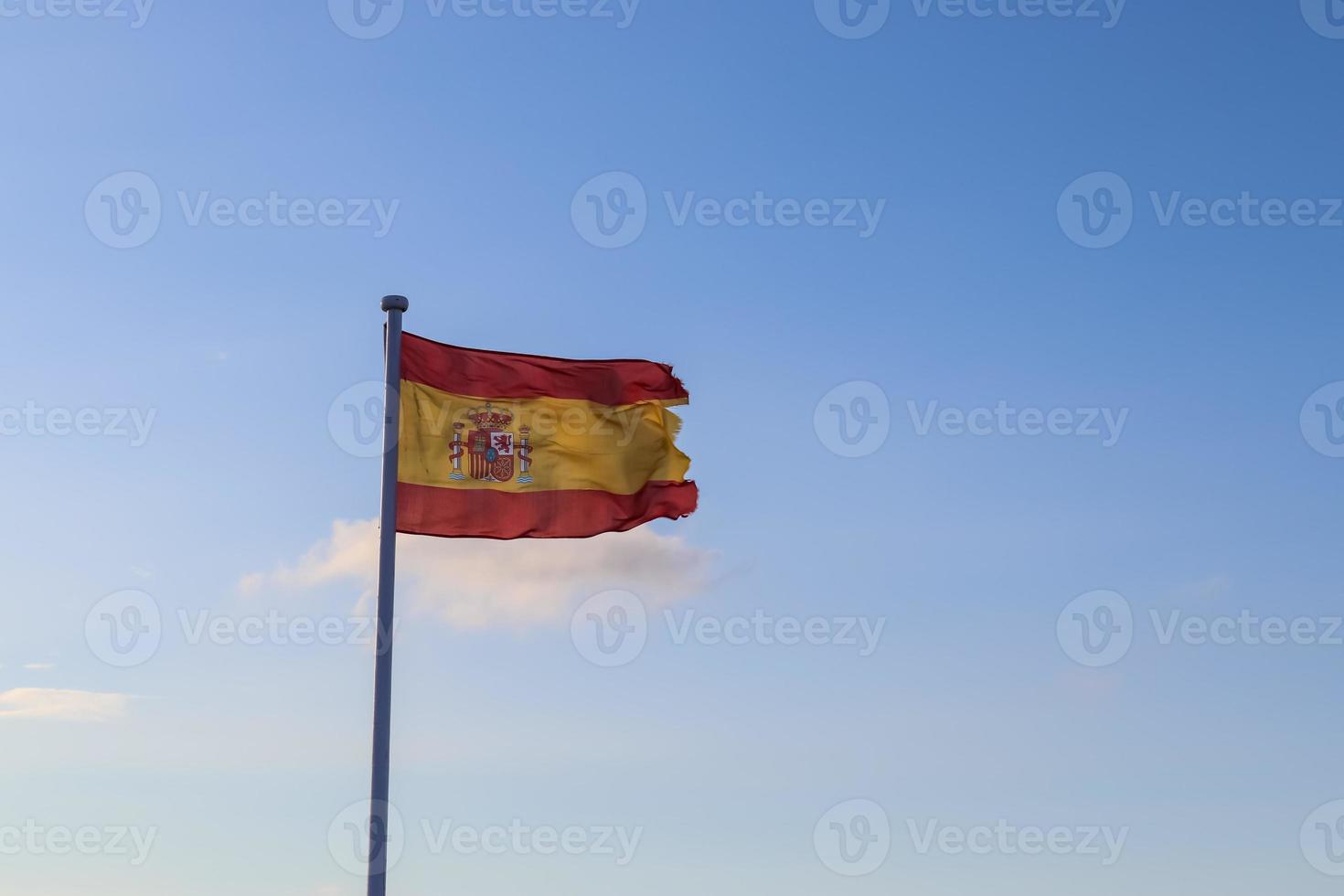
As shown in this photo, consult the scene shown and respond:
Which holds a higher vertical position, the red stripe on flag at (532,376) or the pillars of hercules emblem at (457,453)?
the red stripe on flag at (532,376)

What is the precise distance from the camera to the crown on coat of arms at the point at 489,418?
25.7 metres

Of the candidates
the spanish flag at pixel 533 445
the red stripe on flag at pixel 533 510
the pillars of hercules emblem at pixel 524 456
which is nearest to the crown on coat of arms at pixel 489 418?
the spanish flag at pixel 533 445

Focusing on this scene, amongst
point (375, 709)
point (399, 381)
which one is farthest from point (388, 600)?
point (399, 381)

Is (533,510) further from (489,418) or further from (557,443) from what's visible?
(489,418)

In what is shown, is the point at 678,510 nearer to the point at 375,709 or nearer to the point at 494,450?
the point at 494,450

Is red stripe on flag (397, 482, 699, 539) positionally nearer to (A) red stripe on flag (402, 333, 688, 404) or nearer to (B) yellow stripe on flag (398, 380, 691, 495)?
(B) yellow stripe on flag (398, 380, 691, 495)

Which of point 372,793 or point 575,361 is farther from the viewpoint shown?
point 575,361

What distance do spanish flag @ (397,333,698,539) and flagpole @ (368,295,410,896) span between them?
651 millimetres

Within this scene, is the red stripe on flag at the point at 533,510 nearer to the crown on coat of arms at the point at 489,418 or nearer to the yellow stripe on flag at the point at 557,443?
the yellow stripe on flag at the point at 557,443

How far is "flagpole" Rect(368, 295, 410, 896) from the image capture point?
21922 millimetres

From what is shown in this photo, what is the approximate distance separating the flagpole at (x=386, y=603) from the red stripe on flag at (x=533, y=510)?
89 cm

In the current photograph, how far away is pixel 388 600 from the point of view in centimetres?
2278

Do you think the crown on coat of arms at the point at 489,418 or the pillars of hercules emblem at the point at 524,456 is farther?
the pillars of hercules emblem at the point at 524,456

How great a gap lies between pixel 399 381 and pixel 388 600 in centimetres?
342
